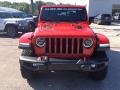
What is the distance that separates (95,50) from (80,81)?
1.03 m

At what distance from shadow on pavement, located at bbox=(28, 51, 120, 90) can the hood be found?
122 cm

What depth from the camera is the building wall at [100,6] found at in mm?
48906

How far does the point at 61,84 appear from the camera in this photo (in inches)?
300

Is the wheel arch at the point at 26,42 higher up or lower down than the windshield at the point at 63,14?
lower down

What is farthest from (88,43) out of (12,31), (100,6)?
(100,6)

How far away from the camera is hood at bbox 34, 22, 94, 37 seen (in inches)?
286

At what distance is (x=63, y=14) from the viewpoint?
8.95 metres

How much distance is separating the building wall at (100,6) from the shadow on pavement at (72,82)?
133ft

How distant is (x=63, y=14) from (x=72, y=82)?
214cm

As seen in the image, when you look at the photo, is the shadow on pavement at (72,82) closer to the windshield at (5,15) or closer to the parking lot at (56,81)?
the parking lot at (56,81)

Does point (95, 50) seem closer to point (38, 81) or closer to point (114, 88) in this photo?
point (114, 88)

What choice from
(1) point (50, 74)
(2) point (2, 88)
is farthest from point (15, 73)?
(2) point (2, 88)

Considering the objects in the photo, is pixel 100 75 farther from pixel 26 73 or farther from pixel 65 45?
pixel 26 73

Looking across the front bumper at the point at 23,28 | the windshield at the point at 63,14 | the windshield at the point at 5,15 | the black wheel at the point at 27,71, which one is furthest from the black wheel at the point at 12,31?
the black wheel at the point at 27,71
